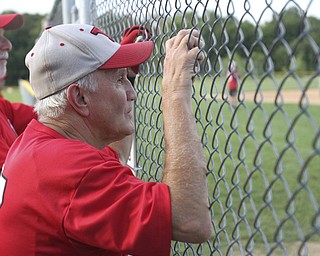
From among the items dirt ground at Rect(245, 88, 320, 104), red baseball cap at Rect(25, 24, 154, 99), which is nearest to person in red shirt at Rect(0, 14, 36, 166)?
red baseball cap at Rect(25, 24, 154, 99)

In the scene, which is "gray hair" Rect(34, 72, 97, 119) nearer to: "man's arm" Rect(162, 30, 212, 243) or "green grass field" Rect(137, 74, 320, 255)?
"man's arm" Rect(162, 30, 212, 243)

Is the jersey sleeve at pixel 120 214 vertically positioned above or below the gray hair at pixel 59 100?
below

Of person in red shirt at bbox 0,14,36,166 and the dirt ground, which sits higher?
person in red shirt at bbox 0,14,36,166

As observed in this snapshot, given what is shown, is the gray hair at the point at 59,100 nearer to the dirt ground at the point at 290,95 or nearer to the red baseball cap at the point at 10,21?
the red baseball cap at the point at 10,21

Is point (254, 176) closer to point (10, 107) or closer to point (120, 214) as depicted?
point (10, 107)

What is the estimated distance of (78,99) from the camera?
6.43ft

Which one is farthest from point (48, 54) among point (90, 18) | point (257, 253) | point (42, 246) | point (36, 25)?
point (36, 25)

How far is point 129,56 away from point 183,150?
49 cm

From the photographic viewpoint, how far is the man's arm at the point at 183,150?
1.67 metres

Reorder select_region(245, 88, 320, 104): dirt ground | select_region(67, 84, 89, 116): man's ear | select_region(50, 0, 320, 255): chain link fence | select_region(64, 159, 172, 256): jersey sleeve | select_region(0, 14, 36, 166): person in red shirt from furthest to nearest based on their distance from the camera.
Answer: select_region(245, 88, 320, 104): dirt ground < select_region(0, 14, 36, 166): person in red shirt < select_region(67, 84, 89, 116): man's ear < select_region(64, 159, 172, 256): jersey sleeve < select_region(50, 0, 320, 255): chain link fence

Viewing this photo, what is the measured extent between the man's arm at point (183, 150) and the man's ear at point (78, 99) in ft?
0.95

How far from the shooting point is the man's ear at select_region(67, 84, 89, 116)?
1.94m

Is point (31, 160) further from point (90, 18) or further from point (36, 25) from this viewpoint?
point (36, 25)

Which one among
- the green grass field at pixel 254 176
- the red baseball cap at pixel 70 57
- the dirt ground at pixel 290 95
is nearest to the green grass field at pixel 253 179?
the green grass field at pixel 254 176
